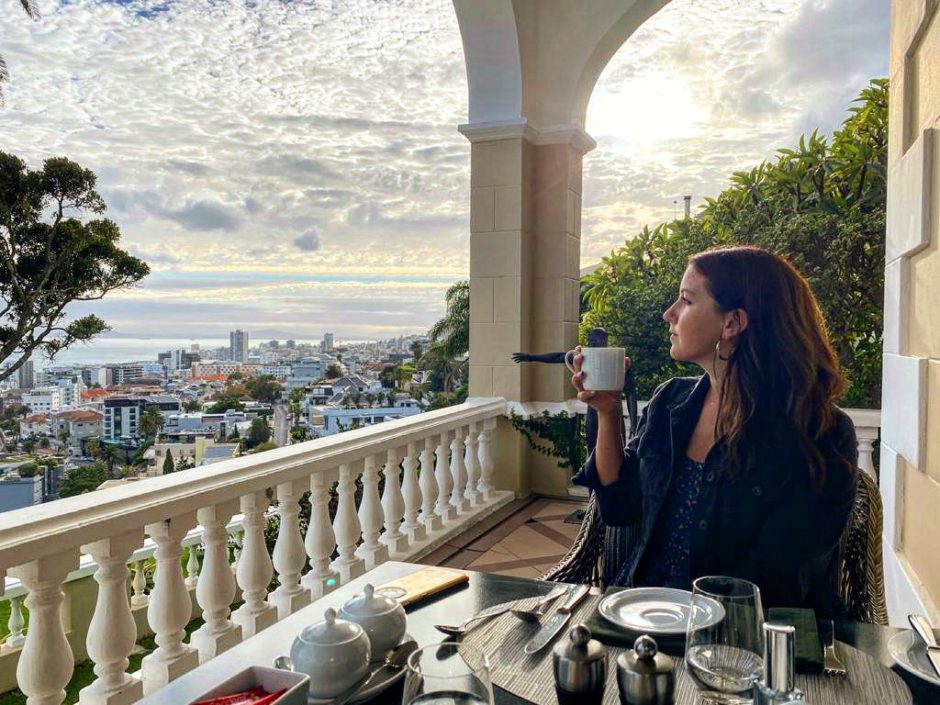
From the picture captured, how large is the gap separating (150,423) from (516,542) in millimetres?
2027

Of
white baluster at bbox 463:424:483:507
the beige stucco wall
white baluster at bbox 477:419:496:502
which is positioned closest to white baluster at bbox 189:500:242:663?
the beige stucco wall

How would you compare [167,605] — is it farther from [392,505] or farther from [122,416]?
[392,505]

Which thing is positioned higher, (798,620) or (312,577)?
(798,620)

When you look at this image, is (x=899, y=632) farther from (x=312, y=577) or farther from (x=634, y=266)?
(x=634, y=266)

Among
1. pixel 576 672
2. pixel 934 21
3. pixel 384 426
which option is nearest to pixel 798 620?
pixel 576 672

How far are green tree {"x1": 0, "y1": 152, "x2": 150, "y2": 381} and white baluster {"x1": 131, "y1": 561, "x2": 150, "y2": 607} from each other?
185 centimetres

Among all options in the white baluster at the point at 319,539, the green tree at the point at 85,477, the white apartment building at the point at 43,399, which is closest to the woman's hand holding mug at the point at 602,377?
the white baluster at the point at 319,539

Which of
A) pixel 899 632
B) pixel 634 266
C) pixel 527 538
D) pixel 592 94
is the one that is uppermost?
pixel 592 94

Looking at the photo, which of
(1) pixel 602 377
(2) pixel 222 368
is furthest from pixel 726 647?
(2) pixel 222 368

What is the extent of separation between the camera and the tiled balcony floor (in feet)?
10.7

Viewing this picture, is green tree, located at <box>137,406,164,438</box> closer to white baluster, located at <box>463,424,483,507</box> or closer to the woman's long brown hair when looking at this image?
the woman's long brown hair

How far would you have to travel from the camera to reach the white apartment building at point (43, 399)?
2400 mm

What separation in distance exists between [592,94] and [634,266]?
156 cm

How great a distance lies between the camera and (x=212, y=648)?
1958mm
